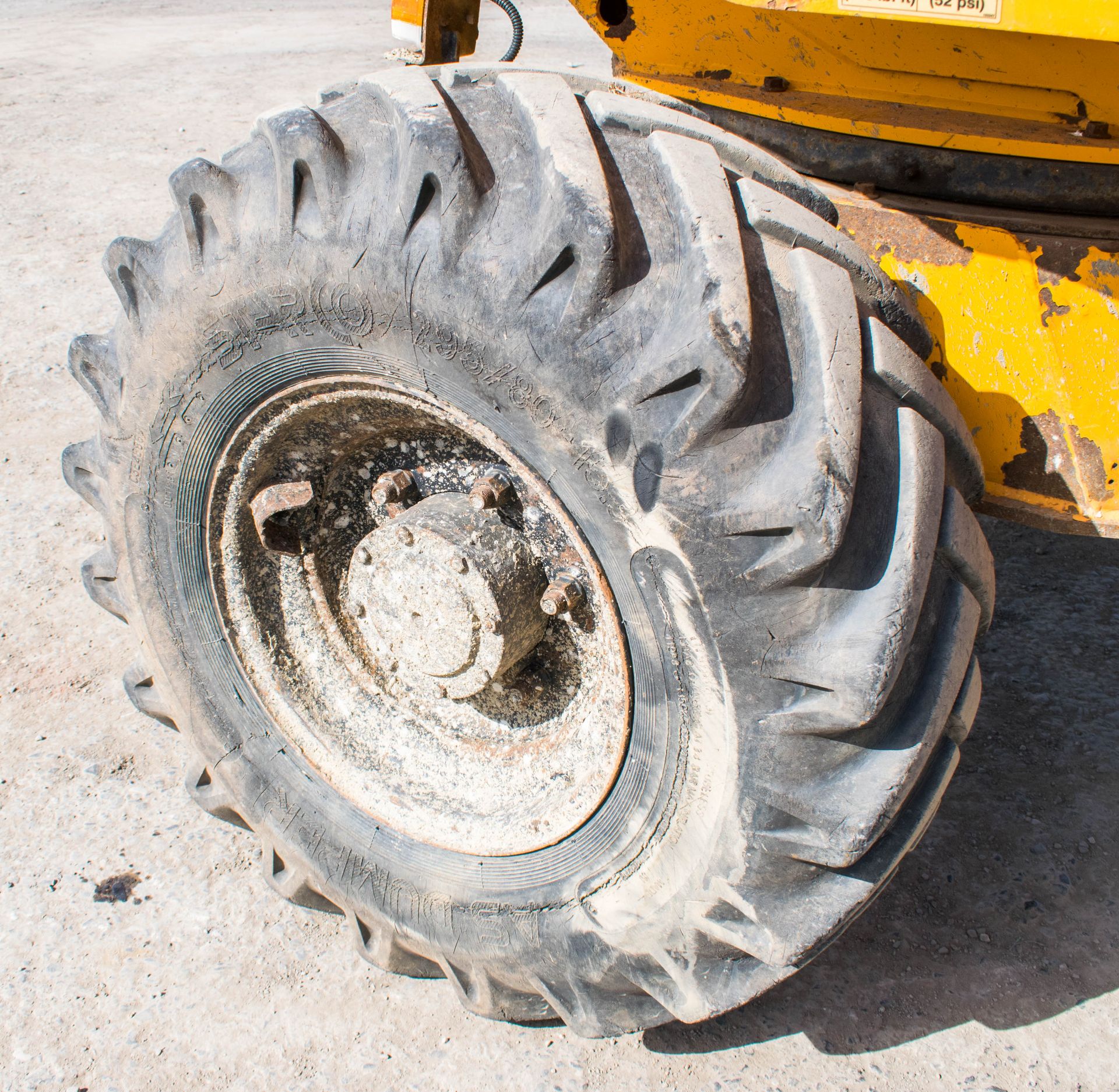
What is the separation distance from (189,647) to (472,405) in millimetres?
869

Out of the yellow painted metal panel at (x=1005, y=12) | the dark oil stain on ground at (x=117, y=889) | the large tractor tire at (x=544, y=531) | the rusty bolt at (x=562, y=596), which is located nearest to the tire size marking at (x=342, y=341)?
the large tractor tire at (x=544, y=531)

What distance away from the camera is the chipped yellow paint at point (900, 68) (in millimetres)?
1437

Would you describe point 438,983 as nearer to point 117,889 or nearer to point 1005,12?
point 117,889

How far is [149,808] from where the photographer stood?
7.38 feet

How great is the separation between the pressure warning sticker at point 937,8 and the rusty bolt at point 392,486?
1003 mm

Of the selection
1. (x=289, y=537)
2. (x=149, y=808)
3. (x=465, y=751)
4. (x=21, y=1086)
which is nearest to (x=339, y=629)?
(x=289, y=537)

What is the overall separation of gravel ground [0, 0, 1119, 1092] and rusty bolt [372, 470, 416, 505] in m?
0.90

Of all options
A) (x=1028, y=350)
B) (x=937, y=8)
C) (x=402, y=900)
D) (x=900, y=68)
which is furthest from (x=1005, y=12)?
(x=402, y=900)

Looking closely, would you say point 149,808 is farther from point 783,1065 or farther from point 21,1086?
point 783,1065

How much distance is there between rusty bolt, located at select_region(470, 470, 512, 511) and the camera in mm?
1633

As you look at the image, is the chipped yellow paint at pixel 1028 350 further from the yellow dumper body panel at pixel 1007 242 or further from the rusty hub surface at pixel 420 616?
the rusty hub surface at pixel 420 616

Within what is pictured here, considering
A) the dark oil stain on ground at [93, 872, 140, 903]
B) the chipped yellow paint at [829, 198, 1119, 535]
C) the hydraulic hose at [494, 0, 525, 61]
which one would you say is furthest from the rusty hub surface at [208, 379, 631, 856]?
the hydraulic hose at [494, 0, 525, 61]

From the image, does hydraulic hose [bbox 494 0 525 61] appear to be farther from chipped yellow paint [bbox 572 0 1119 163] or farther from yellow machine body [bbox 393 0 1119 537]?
yellow machine body [bbox 393 0 1119 537]

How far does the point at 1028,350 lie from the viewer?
1565 millimetres
